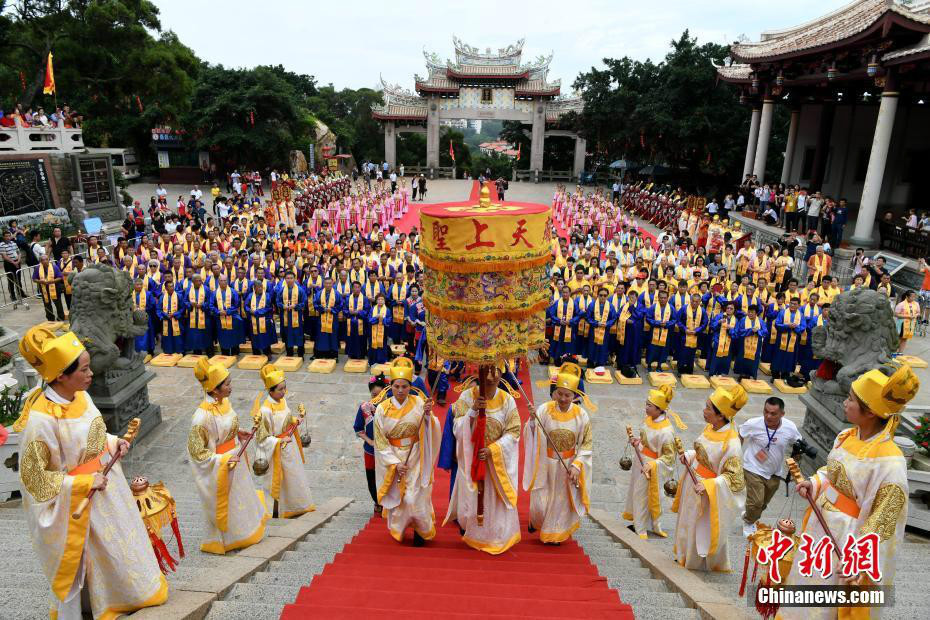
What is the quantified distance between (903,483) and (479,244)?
269 cm

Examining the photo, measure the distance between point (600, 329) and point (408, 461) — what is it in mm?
5941

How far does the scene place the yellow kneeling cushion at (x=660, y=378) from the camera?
9.78 m

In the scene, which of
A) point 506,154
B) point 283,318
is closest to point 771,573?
point 283,318

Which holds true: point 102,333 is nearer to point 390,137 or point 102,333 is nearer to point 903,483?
point 903,483

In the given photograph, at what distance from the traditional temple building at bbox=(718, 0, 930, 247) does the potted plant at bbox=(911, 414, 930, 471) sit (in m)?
10.2

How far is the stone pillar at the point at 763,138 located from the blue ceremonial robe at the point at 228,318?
1778 cm

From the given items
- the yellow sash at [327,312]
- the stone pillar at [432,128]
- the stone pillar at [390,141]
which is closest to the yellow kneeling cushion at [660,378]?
the yellow sash at [327,312]

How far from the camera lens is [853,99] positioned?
62.8 ft

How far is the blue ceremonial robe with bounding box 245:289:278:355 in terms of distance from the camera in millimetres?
10102

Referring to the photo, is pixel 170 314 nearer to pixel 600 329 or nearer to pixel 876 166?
pixel 600 329

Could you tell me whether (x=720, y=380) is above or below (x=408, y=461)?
below

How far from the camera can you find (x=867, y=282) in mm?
10867

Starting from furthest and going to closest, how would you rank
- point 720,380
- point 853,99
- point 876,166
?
point 853,99 < point 876,166 < point 720,380

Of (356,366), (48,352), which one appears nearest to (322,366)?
(356,366)
